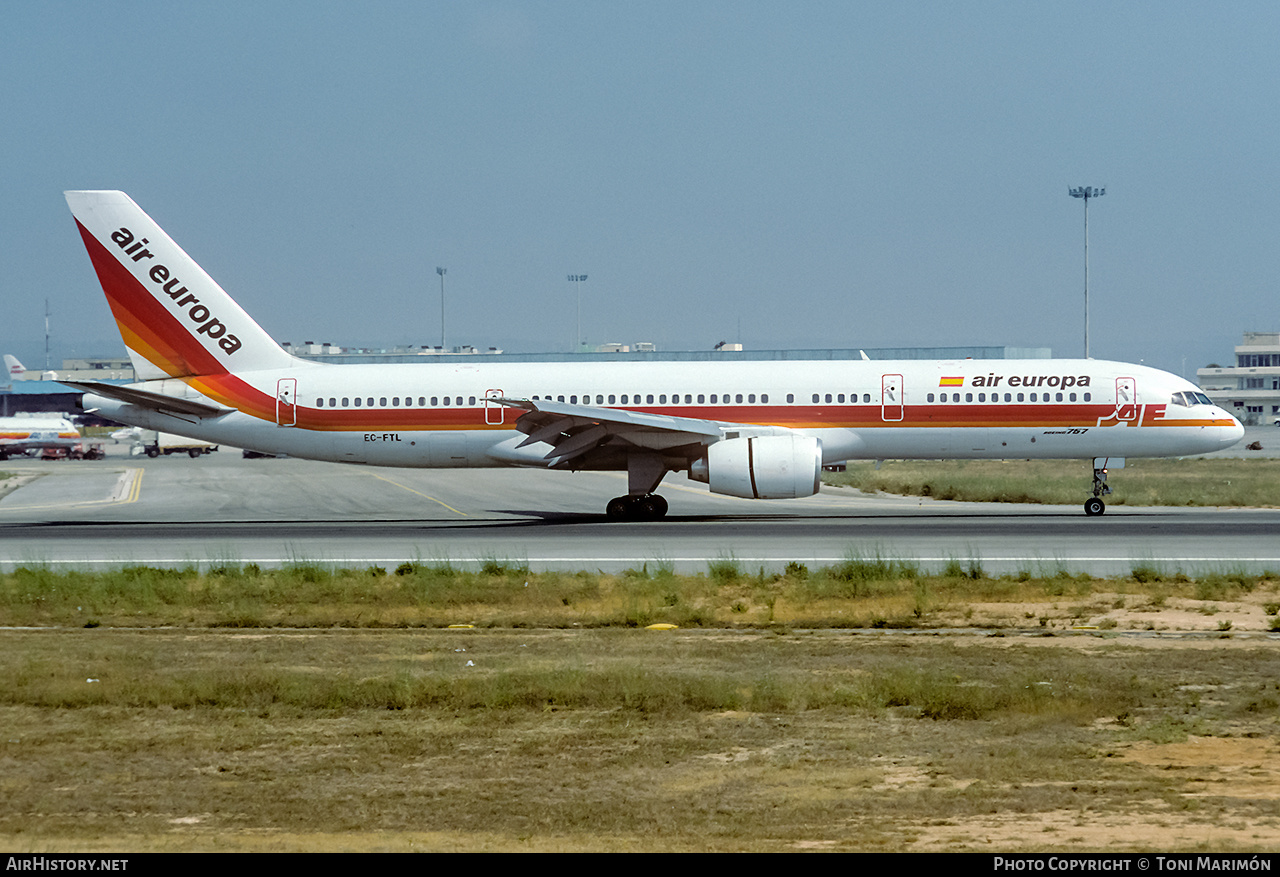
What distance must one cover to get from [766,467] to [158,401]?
15.8 metres

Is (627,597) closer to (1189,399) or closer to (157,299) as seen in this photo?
(157,299)

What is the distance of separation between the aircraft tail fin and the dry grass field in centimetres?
1534

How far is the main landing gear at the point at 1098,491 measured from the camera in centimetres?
3262

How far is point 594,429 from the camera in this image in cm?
3122

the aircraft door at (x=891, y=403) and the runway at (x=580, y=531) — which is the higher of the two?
the aircraft door at (x=891, y=403)

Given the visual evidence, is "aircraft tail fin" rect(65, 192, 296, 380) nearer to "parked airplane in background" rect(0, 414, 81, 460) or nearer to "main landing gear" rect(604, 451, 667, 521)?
"main landing gear" rect(604, 451, 667, 521)

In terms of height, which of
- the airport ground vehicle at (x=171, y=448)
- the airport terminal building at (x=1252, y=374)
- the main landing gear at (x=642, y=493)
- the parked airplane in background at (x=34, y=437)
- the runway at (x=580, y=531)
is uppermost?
the airport terminal building at (x=1252, y=374)

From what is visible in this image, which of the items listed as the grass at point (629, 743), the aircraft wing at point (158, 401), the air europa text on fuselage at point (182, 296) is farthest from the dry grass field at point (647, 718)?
the air europa text on fuselage at point (182, 296)

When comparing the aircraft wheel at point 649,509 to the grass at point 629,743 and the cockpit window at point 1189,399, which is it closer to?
the cockpit window at point 1189,399

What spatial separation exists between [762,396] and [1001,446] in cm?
632

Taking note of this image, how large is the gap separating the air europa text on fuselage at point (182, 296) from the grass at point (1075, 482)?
76.1ft

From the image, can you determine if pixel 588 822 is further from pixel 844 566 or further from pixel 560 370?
pixel 560 370

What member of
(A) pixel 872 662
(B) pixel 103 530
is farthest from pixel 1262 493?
(B) pixel 103 530

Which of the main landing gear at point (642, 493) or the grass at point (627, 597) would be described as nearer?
the grass at point (627, 597)
